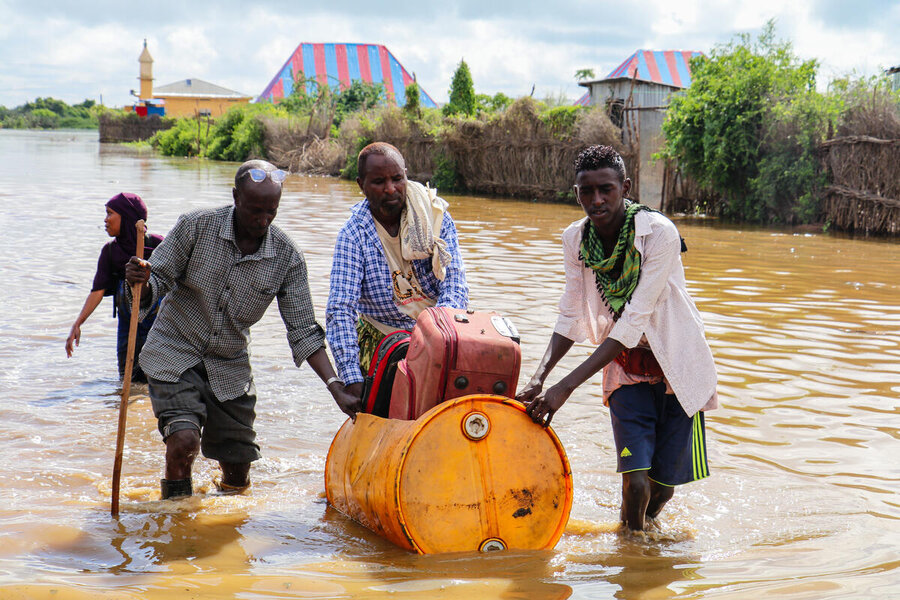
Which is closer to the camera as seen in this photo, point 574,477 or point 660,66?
point 574,477

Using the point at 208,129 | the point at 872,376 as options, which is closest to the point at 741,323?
the point at 872,376

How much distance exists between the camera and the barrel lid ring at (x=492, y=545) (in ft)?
10.2

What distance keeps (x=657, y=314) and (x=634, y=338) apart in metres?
0.19

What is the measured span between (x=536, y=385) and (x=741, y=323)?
4.96 metres

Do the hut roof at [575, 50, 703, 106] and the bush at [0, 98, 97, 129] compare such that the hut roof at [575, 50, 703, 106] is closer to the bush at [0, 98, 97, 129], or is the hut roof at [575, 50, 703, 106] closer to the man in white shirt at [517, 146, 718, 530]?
the man in white shirt at [517, 146, 718, 530]

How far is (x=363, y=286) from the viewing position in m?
3.88

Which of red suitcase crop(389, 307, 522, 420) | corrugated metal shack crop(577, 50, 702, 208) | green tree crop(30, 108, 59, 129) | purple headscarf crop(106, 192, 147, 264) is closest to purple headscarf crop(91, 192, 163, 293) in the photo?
purple headscarf crop(106, 192, 147, 264)

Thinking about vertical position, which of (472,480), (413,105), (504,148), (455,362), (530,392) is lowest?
(472,480)

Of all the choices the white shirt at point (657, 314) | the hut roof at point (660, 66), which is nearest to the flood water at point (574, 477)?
the white shirt at point (657, 314)

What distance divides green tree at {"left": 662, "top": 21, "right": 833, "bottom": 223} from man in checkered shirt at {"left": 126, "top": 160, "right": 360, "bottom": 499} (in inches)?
535

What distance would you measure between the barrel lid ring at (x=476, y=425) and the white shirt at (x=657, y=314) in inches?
24.2

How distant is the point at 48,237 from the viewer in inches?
508

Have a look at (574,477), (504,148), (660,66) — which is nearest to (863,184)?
(504,148)

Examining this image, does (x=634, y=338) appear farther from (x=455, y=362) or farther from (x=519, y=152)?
(x=519, y=152)
